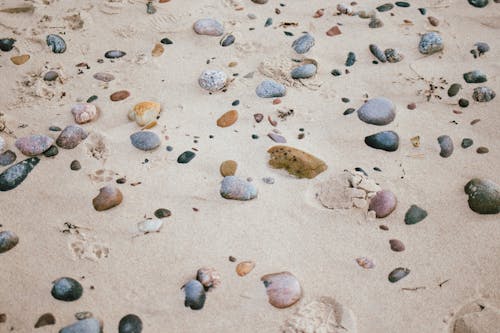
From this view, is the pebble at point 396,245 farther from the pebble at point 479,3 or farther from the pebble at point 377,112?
the pebble at point 479,3

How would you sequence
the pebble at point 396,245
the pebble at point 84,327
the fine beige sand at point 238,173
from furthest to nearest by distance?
1. the pebble at point 396,245
2. the fine beige sand at point 238,173
3. the pebble at point 84,327

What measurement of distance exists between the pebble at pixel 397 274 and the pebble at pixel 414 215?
0.22 metres

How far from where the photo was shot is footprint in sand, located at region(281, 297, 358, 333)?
147 centimetres

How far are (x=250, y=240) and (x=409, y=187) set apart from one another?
77cm

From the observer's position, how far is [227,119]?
2111 mm

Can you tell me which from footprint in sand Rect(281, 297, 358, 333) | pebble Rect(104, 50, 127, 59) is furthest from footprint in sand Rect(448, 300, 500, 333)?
pebble Rect(104, 50, 127, 59)

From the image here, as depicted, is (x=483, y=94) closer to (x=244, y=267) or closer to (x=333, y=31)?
(x=333, y=31)

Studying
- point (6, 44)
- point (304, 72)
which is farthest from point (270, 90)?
point (6, 44)

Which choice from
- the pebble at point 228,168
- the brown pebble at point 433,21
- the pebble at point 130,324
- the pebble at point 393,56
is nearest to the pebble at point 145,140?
the pebble at point 228,168

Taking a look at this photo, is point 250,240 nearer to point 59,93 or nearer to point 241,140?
point 241,140

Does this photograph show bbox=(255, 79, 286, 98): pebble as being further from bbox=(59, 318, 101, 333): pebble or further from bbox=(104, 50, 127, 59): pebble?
bbox=(59, 318, 101, 333): pebble

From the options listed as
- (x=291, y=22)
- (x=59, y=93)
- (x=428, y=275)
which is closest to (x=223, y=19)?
(x=291, y=22)

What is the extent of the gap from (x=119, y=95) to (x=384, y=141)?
4.55 feet

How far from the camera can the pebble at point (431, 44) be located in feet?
7.91
